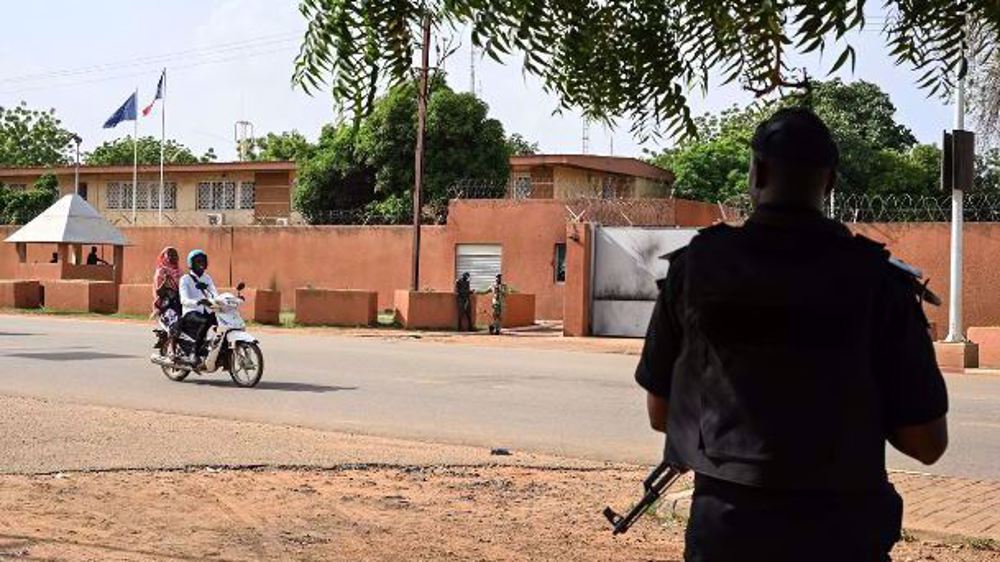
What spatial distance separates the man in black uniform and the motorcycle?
37.4 ft

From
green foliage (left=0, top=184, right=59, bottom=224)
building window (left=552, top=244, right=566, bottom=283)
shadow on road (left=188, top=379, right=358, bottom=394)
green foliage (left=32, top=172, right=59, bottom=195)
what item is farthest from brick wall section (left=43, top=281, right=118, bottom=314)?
shadow on road (left=188, top=379, right=358, bottom=394)

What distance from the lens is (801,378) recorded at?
8.04 ft

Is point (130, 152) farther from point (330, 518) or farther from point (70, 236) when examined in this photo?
point (330, 518)

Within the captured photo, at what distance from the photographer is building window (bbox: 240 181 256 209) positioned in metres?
42.8

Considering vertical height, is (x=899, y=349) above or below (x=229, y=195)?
below

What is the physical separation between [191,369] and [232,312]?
34.0 inches

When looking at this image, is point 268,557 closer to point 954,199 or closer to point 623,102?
point 623,102

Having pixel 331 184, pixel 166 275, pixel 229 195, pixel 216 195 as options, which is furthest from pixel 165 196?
pixel 166 275

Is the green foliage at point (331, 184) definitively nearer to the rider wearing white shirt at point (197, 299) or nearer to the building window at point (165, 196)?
the building window at point (165, 196)

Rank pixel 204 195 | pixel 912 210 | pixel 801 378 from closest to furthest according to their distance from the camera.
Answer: pixel 801 378 → pixel 912 210 → pixel 204 195

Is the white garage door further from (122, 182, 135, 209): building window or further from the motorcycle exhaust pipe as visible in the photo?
(122, 182, 135, 209): building window

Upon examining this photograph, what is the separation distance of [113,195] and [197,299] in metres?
34.9

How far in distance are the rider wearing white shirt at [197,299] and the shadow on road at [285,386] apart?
0.37m

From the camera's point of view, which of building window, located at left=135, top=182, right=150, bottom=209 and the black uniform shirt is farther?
building window, located at left=135, top=182, right=150, bottom=209
